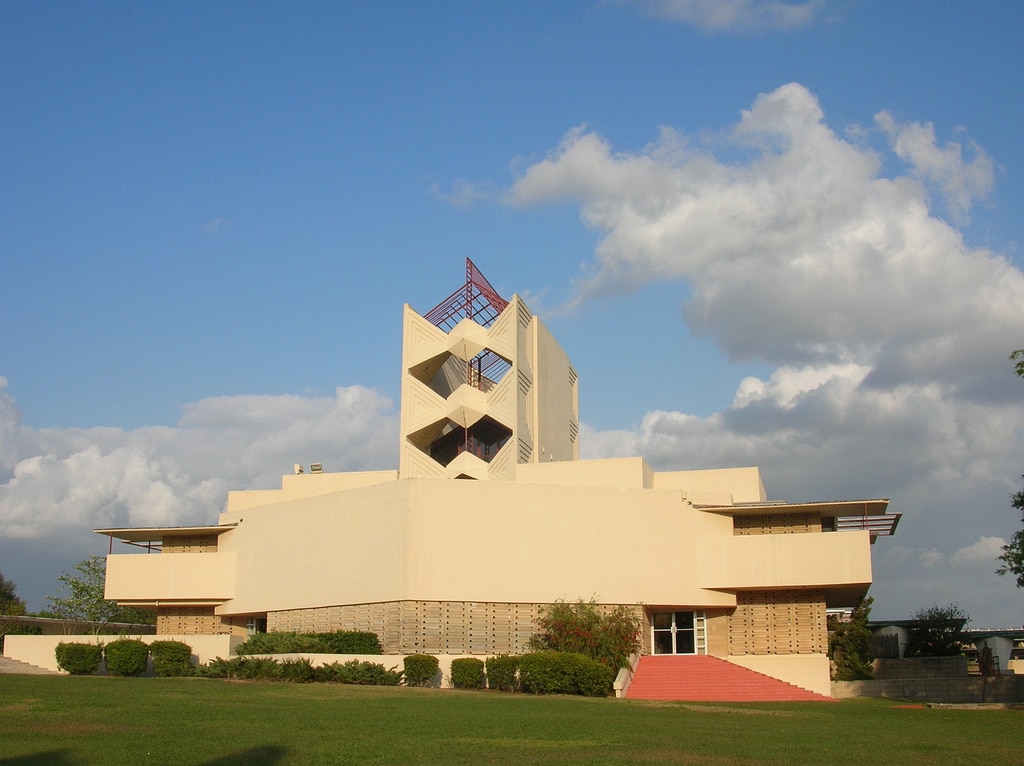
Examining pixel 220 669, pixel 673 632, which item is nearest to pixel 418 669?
pixel 220 669

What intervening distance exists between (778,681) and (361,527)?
50.1ft

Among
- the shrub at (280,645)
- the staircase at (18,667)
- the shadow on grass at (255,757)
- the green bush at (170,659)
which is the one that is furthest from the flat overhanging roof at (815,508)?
the shadow on grass at (255,757)

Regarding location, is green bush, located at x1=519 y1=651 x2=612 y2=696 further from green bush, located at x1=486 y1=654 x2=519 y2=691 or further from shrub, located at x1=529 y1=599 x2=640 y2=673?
shrub, located at x1=529 y1=599 x2=640 y2=673

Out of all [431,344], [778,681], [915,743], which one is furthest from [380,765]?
[431,344]

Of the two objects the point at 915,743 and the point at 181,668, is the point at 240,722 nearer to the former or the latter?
the point at 915,743

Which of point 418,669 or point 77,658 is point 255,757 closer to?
point 418,669

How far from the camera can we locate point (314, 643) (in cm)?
3484

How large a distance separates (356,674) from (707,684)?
36.2 ft

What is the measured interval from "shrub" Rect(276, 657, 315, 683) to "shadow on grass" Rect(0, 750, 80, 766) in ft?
53.5

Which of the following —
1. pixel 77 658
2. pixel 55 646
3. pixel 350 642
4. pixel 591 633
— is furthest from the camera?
pixel 55 646

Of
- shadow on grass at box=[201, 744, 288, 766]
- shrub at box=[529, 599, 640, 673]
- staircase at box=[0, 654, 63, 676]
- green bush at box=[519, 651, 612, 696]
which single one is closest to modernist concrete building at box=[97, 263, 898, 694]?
shrub at box=[529, 599, 640, 673]

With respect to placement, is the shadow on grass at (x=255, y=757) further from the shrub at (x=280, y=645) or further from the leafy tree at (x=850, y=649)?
the leafy tree at (x=850, y=649)

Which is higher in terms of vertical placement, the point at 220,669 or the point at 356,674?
the point at 220,669

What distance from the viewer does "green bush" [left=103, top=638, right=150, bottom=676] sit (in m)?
33.7
